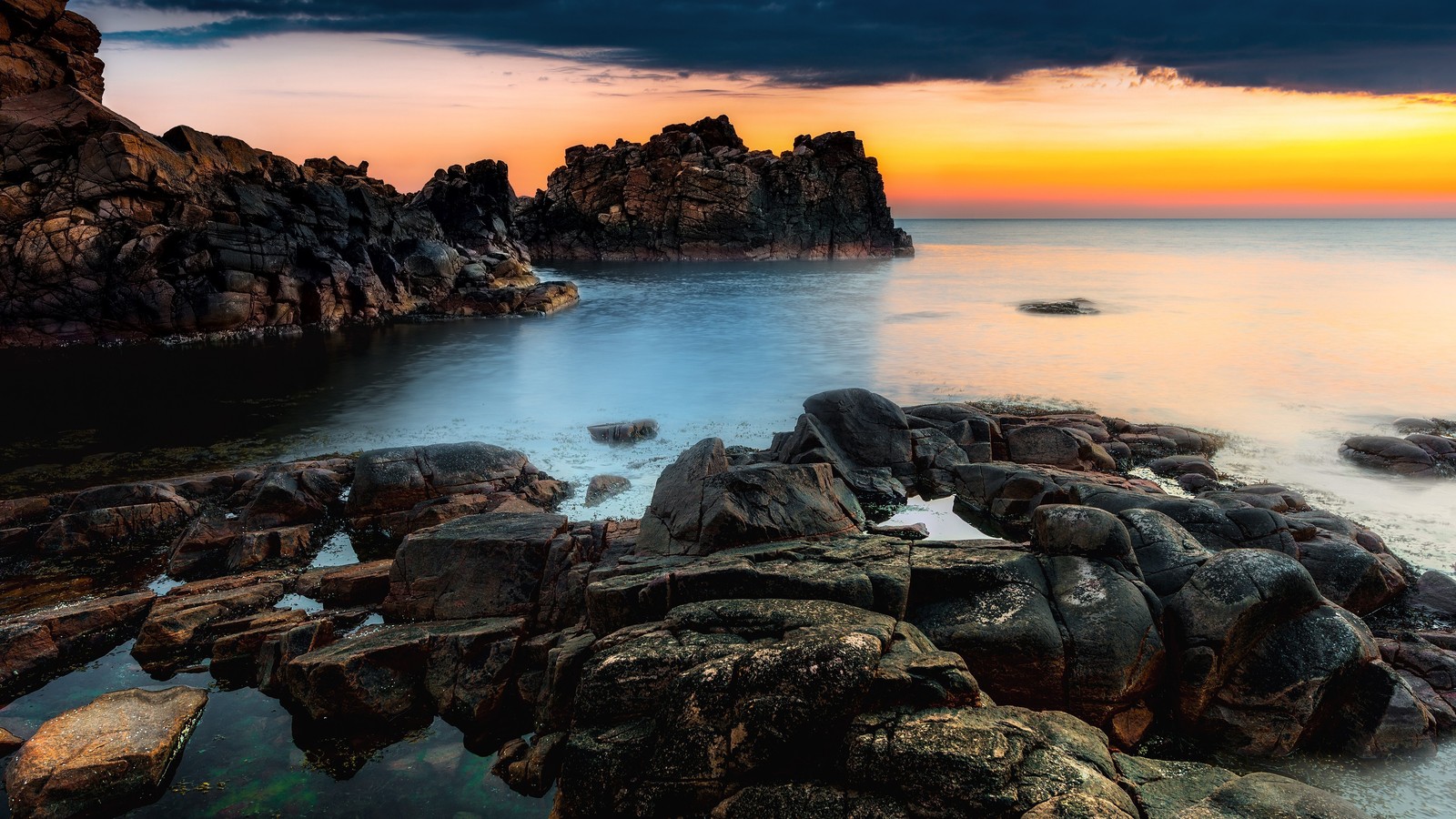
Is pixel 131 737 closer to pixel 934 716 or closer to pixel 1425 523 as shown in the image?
pixel 934 716

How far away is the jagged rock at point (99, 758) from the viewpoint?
22.4 ft

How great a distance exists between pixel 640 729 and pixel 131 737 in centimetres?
523

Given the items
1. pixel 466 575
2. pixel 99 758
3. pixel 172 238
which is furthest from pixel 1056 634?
pixel 172 238

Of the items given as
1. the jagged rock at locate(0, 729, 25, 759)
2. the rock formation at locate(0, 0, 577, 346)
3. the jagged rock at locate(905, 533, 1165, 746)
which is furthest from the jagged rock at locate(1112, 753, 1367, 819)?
the rock formation at locate(0, 0, 577, 346)

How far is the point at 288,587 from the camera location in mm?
10805

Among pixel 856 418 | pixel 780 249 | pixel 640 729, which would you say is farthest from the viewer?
pixel 780 249

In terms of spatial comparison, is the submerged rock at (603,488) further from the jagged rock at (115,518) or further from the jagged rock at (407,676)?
the jagged rock at (115,518)

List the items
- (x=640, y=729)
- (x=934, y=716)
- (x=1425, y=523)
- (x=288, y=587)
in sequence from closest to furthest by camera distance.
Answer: (x=934, y=716) → (x=640, y=729) → (x=288, y=587) → (x=1425, y=523)

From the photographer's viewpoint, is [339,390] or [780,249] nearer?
[339,390]

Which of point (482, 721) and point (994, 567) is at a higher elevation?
point (994, 567)

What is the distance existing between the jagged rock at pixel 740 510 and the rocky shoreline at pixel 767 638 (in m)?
0.06

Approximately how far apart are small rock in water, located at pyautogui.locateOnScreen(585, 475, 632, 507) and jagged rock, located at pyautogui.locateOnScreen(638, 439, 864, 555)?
279cm

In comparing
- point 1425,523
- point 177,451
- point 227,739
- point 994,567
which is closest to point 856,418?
point 994,567

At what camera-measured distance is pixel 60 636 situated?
9406 mm
